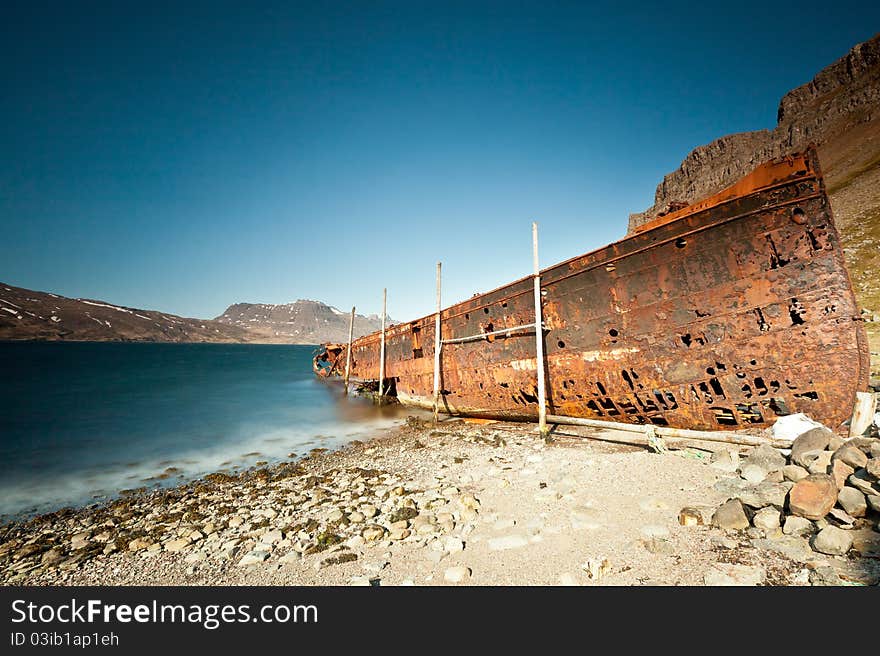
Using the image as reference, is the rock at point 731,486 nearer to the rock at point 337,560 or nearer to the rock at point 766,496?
the rock at point 766,496

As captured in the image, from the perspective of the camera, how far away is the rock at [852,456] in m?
3.61

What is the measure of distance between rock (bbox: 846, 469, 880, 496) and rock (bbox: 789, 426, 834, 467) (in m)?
0.88

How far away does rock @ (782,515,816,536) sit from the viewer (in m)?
3.30

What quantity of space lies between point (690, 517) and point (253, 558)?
4765 millimetres

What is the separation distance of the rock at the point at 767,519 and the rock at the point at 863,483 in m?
0.66

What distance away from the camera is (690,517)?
3.83 m

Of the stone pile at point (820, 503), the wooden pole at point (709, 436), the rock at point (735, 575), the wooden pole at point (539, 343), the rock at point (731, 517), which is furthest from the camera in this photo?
the wooden pole at point (539, 343)

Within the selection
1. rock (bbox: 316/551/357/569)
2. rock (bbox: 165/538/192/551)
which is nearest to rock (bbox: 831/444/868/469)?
rock (bbox: 316/551/357/569)

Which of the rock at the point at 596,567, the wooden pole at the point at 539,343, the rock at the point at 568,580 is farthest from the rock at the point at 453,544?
the wooden pole at the point at 539,343

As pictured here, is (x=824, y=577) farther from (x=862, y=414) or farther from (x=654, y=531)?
(x=862, y=414)

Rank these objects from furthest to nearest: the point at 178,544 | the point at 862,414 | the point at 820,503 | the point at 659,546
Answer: the point at 178,544 → the point at 862,414 → the point at 659,546 → the point at 820,503

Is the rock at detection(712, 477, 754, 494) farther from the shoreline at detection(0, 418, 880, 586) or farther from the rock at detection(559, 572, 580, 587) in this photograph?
the rock at detection(559, 572, 580, 587)

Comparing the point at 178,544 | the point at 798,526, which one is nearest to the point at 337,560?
the point at 178,544

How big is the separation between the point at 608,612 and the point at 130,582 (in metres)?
4.95
